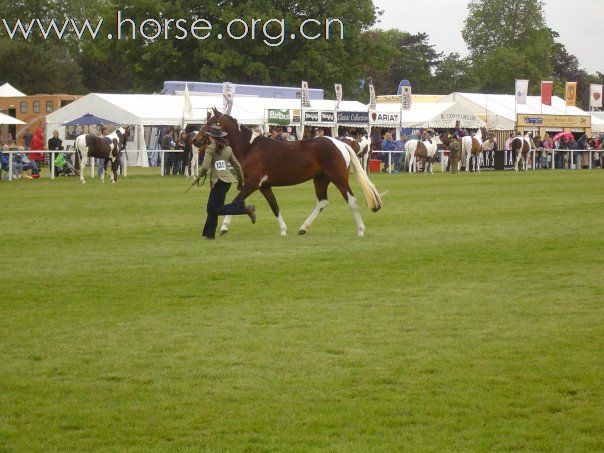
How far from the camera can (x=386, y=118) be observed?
173 feet

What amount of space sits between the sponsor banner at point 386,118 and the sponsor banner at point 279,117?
182 inches

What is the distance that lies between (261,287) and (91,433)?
5.64 meters

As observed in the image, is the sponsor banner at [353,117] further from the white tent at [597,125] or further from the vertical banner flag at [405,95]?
the white tent at [597,125]

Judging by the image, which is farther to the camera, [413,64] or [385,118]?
[413,64]

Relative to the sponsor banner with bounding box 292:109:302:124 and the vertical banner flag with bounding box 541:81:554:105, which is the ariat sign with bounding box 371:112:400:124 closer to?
the sponsor banner with bounding box 292:109:302:124

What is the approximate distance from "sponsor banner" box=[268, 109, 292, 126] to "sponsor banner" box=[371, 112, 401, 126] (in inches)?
182

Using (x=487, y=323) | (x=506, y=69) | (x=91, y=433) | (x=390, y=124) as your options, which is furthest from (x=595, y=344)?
(x=506, y=69)

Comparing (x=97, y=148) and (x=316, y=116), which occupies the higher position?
(x=316, y=116)

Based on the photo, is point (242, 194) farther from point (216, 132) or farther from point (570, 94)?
point (570, 94)

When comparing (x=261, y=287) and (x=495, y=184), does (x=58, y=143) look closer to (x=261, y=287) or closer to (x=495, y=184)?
(x=495, y=184)

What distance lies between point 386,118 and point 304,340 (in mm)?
44424

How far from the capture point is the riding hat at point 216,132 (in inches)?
669

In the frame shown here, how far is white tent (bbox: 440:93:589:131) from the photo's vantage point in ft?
205

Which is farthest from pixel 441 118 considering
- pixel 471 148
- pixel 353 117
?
pixel 471 148
